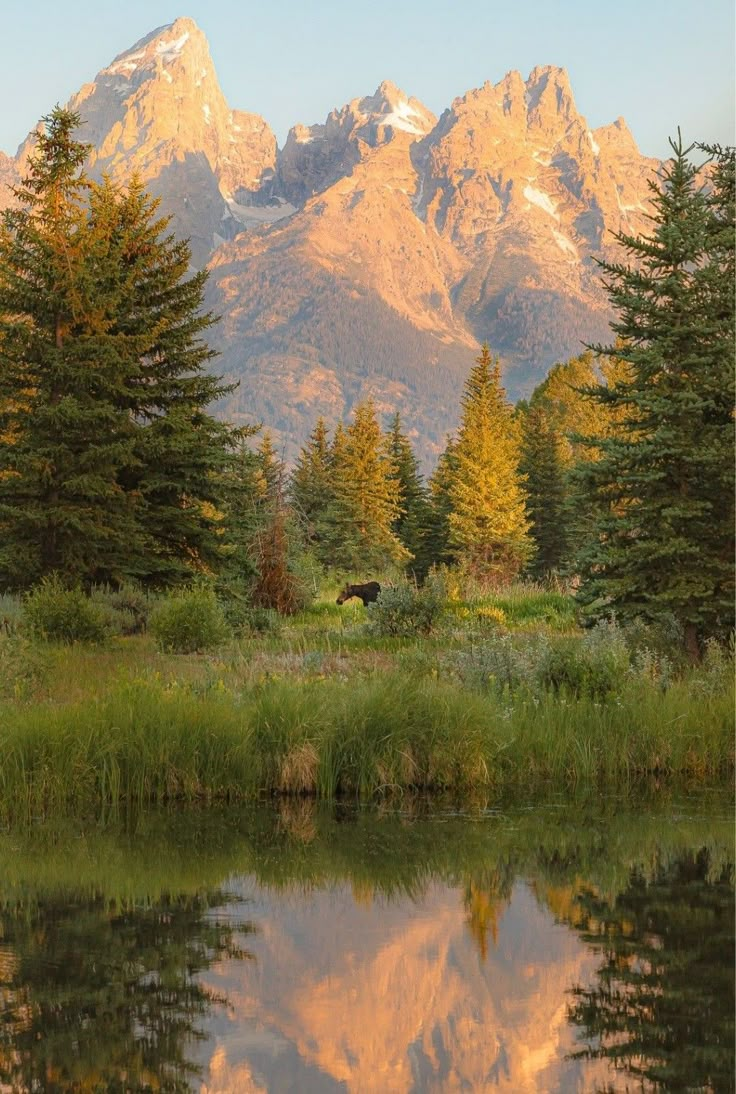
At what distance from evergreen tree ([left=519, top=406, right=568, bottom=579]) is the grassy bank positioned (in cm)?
4578

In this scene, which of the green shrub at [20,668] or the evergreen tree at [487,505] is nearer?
the green shrub at [20,668]

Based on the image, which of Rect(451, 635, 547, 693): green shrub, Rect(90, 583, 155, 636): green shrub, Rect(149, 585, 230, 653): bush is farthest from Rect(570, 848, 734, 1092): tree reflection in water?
Rect(90, 583, 155, 636): green shrub

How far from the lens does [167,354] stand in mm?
26766

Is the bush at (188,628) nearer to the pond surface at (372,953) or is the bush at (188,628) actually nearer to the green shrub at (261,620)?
the green shrub at (261,620)

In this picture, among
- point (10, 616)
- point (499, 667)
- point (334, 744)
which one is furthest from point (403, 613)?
point (334, 744)

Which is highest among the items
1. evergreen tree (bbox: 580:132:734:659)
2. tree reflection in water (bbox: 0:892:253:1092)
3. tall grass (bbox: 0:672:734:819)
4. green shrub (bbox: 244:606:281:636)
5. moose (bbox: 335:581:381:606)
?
evergreen tree (bbox: 580:132:734:659)

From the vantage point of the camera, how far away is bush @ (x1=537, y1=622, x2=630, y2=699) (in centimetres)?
1334

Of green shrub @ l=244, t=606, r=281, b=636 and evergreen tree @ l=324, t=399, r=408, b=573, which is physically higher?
evergreen tree @ l=324, t=399, r=408, b=573

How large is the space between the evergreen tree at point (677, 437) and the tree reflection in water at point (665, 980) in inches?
393

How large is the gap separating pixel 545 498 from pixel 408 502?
770 centimetres

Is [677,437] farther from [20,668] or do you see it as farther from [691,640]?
[20,668]

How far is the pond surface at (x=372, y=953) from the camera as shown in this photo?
5.50 metres

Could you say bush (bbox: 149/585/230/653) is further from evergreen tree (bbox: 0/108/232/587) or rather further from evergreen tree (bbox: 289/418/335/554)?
evergreen tree (bbox: 289/418/335/554)

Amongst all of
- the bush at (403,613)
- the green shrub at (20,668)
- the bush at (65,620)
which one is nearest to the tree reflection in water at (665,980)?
the green shrub at (20,668)
